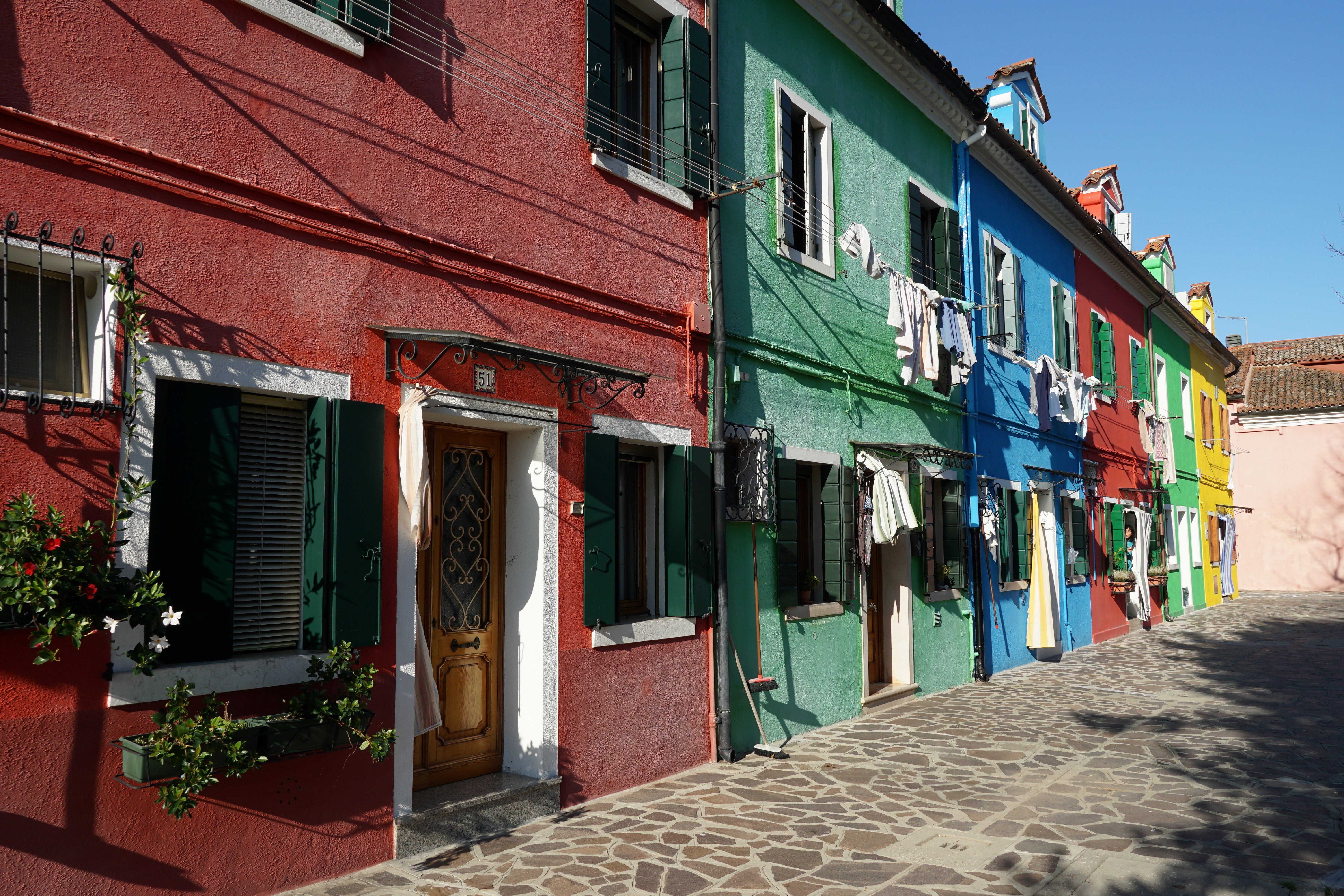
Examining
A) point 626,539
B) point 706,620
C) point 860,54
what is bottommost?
point 706,620

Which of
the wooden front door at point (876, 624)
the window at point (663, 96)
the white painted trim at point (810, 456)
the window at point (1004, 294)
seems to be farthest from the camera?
the window at point (1004, 294)

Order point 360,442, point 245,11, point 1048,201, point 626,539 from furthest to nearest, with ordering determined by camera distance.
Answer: point 1048,201
point 626,539
point 360,442
point 245,11

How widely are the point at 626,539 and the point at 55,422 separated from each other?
4.16m

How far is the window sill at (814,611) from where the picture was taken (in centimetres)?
882

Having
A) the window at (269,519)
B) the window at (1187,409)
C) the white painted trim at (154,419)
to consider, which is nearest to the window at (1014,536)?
the window at (269,519)

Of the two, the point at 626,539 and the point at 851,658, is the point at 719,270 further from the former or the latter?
the point at 851,658

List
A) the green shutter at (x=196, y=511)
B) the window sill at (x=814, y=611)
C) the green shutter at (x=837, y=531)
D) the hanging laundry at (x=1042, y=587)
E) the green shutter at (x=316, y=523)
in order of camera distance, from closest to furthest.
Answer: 1. the green shutter at (x=196, y=511)
2. the green shutter at (x=316, y=523)
3. the window sill at (x=814, y=611)
4. the green shutter at (x=837, y=531)
5. the hanging laundry at (x=1042, y=587)

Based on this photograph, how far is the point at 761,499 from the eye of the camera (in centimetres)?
831

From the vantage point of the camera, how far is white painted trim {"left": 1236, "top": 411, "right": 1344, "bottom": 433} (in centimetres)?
2984

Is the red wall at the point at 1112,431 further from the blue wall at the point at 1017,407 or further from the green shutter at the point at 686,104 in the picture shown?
the green shutter at the point at 686,104

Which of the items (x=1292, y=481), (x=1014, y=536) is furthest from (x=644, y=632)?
(x=1292, y=481)

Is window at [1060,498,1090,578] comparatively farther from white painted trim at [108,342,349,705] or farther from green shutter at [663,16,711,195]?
white painted trim at [108,342,349,705]

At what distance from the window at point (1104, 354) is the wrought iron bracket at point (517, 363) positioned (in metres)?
13.5

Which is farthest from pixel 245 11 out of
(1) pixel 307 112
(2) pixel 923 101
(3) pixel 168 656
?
(2) pixel 923 101
